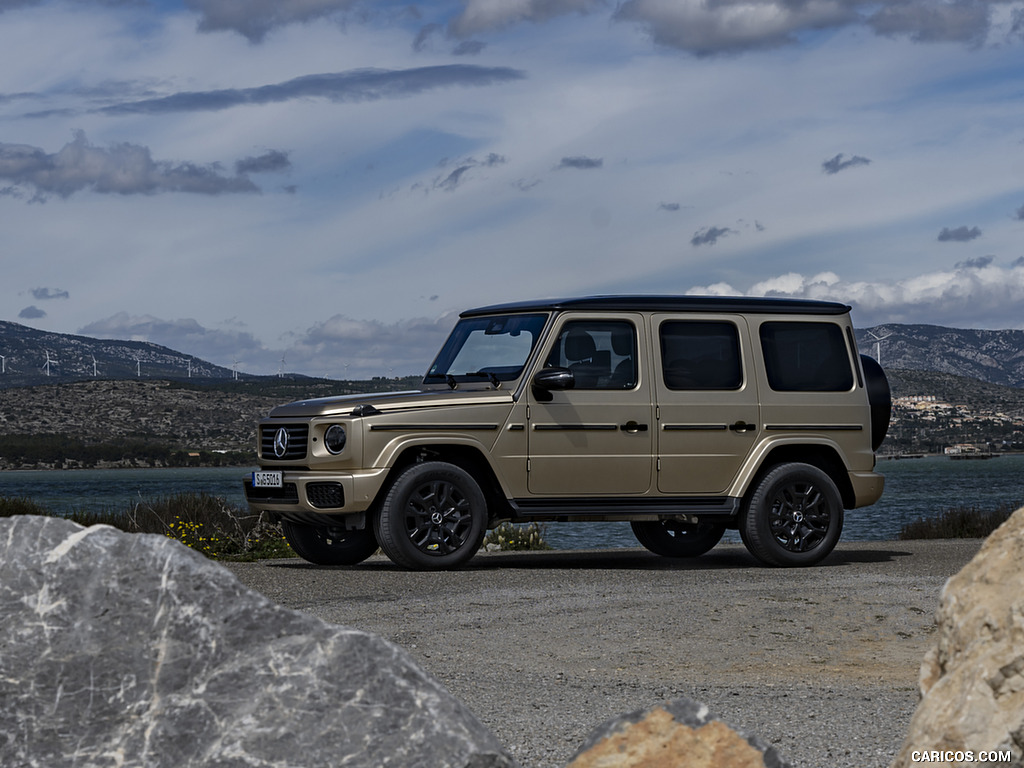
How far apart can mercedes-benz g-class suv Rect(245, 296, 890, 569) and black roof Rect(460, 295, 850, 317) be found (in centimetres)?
2

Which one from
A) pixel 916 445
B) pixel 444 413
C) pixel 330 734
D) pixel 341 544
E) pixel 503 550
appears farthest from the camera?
pixel 916 445

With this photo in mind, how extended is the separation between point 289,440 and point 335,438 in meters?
0.57

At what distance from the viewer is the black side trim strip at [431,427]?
33.8ft

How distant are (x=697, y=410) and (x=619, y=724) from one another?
25.9ft

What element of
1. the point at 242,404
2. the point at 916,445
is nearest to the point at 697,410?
the point at 242,404

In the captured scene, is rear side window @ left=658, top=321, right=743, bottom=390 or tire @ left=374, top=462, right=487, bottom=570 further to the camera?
rear side window @ left=658, top=321, right=743, bottom=390

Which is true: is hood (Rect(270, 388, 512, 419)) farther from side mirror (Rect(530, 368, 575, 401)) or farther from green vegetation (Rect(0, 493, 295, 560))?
green vegetation (Rect(0, 493, 295, 560))

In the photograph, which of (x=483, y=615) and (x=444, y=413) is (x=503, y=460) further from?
(x=483, y=615)

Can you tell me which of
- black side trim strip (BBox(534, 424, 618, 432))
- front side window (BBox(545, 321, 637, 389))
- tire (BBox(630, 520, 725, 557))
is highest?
front side window (BBox(545, 321, 637, 389))

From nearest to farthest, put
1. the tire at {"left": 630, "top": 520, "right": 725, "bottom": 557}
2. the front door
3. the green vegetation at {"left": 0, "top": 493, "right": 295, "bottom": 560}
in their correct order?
the front door < the tire at {"left": 630, "top": 520, "right": 725, "bottom": 557} < the green vegetation at {"left": 0, "top": 493, "right": 295, "bottom": 560}

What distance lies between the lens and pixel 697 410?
1113 centimetres

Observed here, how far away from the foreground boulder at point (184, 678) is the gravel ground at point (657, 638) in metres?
1.41

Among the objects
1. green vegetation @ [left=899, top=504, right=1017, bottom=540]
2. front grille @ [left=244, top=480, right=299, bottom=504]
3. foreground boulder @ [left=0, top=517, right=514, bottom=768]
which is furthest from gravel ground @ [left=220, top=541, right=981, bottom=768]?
green vegetation @ [left=899, top=504, right=1017, bottom=540]

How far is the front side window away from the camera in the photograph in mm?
10852
